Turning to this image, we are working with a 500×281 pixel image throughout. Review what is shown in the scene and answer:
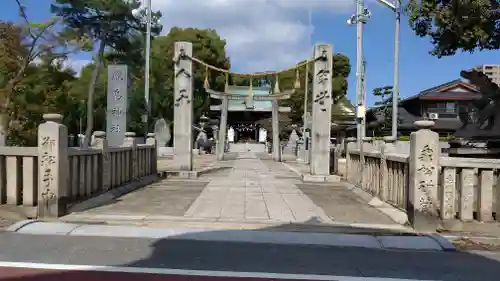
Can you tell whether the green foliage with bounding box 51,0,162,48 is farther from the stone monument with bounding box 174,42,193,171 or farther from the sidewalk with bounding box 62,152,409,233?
the sidewalk with bounding box 62,152,409,233

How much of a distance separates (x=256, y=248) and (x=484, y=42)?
12.5 metres

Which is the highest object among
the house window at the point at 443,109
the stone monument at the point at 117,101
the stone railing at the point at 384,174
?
the house window at the point at 443,109

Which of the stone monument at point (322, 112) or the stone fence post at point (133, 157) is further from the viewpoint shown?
the stone monument at point (322, 112)

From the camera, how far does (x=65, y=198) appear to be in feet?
28.3

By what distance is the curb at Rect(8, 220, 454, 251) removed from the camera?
7145 mm

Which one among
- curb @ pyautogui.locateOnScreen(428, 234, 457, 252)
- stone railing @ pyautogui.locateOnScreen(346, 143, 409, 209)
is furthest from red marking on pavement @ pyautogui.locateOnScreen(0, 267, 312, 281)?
stone railing @ pyautogui.locateOnScreen(346, 143, 409, 209)

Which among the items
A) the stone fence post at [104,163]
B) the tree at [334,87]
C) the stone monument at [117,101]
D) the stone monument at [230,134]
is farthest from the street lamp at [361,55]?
the stone monument at [230,134]

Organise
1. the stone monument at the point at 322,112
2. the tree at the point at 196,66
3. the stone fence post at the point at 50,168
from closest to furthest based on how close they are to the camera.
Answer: the stone fence post at the point at 50,168 < the stone monument at the point at 322,112 < the tree at the point at 196,66

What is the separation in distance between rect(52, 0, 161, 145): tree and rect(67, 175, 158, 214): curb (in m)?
18.1

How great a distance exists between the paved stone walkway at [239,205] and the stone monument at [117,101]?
5.03 metres

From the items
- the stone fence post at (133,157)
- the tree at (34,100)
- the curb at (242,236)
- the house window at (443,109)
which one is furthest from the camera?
the house window at (443,109)

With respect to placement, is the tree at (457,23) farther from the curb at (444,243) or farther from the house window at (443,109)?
the house window at (443,109)

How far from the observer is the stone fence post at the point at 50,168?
8242mm

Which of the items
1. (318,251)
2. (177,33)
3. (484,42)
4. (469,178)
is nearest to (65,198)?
(318,251)
